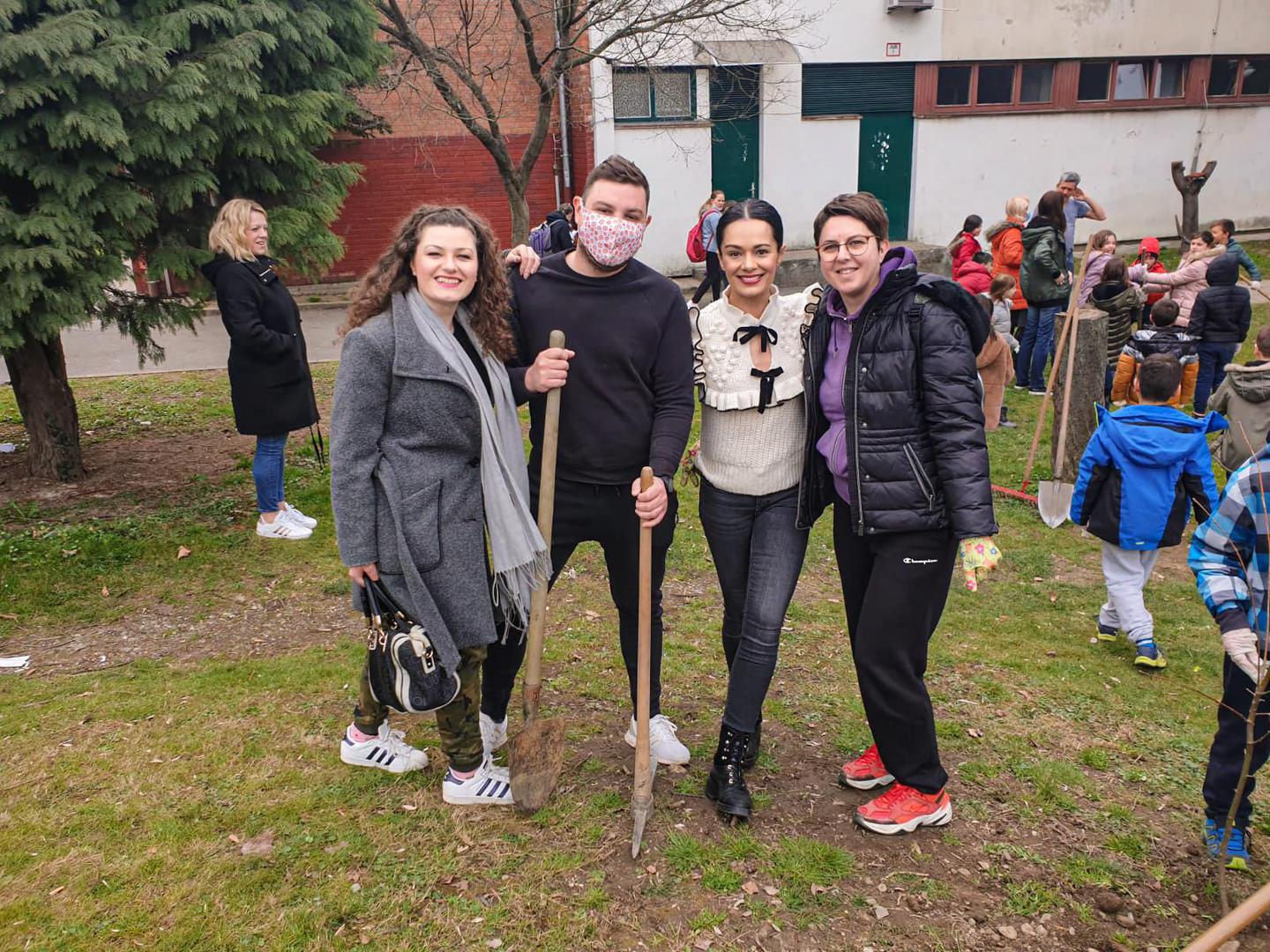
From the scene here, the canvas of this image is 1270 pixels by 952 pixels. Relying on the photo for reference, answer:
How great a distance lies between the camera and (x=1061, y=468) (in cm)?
756

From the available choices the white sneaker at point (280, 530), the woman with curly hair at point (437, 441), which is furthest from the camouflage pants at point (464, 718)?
the white sneaker at point (280, 530)

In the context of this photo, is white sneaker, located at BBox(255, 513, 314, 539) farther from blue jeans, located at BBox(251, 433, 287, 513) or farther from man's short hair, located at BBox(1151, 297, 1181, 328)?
man's short hair, located at BBox(1151, 297, 1181, 328)

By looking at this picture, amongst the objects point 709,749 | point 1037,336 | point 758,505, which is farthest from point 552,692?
point 1037,336

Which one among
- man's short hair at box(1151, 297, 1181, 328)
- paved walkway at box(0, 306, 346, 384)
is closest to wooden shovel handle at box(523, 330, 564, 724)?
man's short hair at box(1151, 297, 1181, 328)

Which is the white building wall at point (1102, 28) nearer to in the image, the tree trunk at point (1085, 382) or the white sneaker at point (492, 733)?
the tree trunk at point (1085, 382)

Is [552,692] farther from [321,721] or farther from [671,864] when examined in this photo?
[671,864]

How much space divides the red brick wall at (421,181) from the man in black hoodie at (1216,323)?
35.8ft

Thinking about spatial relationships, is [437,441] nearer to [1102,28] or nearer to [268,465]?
[268,465]

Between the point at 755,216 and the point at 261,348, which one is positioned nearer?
the point at 755,216

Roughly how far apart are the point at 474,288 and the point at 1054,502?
17.8 feet

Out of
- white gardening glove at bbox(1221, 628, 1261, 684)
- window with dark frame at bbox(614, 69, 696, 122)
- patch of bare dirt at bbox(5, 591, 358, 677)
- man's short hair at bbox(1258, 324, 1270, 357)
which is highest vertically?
window with dark frame at bbox(614, 69, 696, 122)

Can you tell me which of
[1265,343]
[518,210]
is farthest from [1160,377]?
[518,210]

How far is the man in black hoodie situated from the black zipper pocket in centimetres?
749

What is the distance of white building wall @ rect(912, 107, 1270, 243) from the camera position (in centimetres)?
1809
